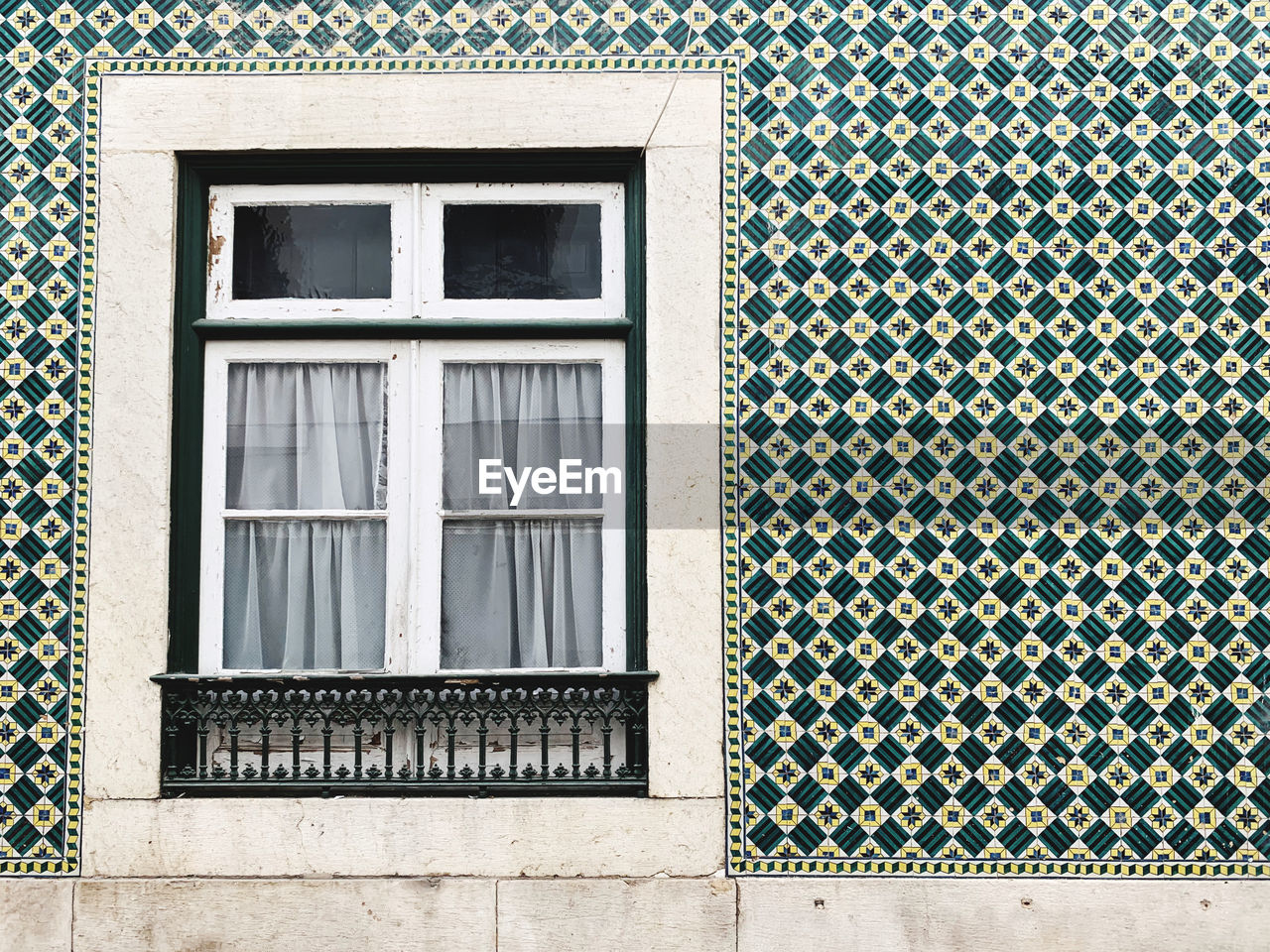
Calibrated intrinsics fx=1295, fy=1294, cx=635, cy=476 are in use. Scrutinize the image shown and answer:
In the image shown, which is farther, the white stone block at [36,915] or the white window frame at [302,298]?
the white window frame at [302,298]

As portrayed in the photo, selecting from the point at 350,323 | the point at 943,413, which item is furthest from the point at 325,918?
the point at 943,413

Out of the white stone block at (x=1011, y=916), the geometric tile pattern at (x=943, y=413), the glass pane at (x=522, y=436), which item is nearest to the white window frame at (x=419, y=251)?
the glass pane at (x=522, y=436)

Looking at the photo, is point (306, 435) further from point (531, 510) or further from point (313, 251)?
point (531, 510)

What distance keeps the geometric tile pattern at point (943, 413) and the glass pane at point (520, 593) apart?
23.6 inches

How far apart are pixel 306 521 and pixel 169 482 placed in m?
0.52

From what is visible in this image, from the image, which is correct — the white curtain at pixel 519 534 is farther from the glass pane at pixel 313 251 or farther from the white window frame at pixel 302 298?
the glass pane at pixel 313 251

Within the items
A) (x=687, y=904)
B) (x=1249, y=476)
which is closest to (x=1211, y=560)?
(x=1249, y=476)

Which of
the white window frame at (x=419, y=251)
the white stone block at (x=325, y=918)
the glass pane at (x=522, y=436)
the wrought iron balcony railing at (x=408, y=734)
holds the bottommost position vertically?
the white stone block at (x=325, y=918)

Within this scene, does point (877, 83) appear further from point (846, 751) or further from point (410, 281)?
point (846, 751)

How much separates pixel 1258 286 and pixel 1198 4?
1.13 m

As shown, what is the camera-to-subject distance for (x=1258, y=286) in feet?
15.9

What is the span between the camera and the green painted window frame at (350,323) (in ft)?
16.2

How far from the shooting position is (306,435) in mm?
5039

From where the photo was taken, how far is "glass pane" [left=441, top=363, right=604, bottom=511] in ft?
16.4
